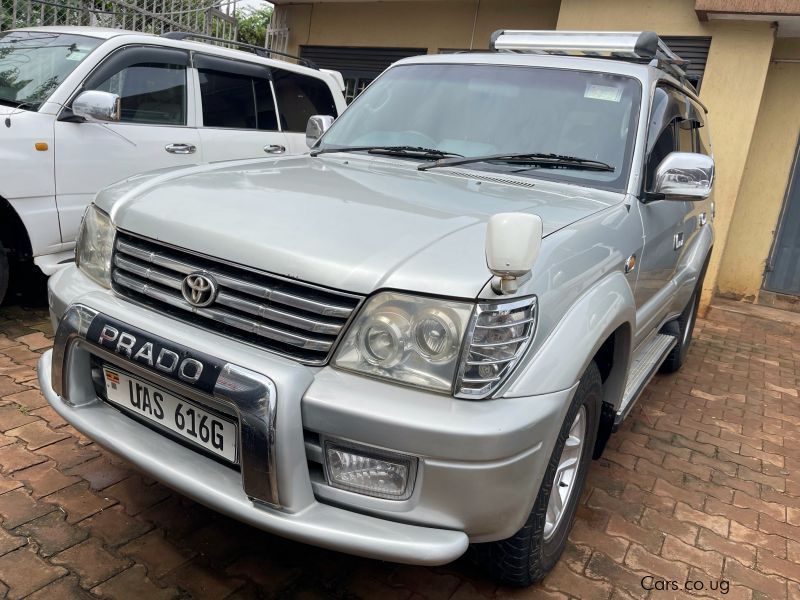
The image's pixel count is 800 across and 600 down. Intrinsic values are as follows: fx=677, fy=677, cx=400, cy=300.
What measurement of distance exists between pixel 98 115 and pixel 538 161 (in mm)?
2659

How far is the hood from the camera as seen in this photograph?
184 centimetres

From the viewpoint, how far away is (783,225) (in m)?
7.85

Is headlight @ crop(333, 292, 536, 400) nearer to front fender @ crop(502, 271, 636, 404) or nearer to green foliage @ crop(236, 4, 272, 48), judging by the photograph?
front fender @ crop(502, 271, 636, 404)

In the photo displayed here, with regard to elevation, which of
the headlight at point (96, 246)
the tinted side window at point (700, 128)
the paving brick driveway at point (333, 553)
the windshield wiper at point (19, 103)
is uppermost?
the tinted side window at point (700, 128)

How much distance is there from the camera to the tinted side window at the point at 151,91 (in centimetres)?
449

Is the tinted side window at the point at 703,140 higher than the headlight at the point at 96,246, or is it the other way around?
the tinted side window at the point at 703,140

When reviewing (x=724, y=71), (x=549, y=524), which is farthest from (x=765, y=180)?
(x=549, y=524)

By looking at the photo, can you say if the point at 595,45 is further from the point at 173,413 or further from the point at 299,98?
the point at 299,98

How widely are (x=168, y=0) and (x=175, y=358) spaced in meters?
7.90

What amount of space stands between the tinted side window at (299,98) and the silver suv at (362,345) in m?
3.09

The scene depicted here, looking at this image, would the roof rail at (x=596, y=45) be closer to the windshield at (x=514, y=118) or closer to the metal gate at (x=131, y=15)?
the windshield at (x=514, y=118)

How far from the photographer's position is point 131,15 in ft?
25.6

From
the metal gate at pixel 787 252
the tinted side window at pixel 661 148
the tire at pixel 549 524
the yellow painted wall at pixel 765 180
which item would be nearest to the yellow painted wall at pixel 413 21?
the yellow painted wall at pixel 765 180

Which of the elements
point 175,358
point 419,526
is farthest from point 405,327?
point 175,358
